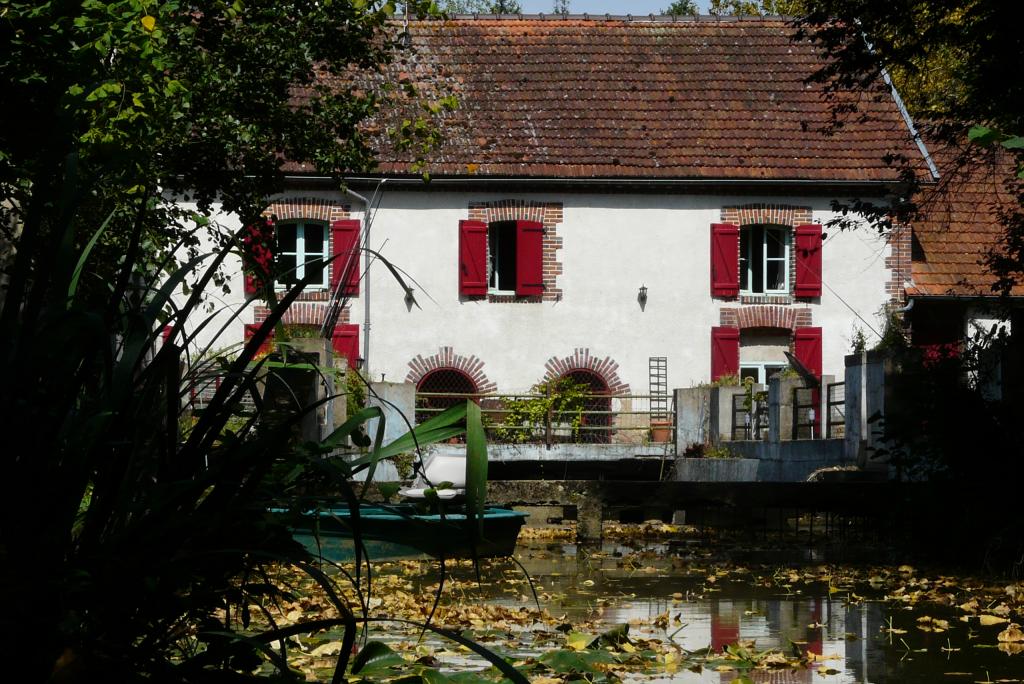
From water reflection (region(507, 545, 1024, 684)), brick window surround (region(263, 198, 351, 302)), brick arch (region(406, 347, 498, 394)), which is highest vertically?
brick window surround (region(263, 198, 351, 302))

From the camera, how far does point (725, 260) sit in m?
30.4

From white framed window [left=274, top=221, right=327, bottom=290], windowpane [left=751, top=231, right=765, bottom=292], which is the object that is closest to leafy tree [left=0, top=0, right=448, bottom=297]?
white framed window [left=274, top=221, right=327, bottom=290]

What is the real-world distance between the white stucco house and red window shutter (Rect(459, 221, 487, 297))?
0.03 meters

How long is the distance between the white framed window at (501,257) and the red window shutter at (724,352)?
4382 mm

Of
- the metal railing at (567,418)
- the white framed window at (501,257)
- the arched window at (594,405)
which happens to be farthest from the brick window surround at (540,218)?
the metal railing at (567,418)

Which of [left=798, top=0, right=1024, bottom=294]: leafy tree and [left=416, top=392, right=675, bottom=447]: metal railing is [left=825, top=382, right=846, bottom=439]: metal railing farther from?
[left=798, top=0, right=1024, bottom=294]: leafy tree

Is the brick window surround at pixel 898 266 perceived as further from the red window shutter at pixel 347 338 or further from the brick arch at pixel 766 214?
the red window shutter at pixel 347 338

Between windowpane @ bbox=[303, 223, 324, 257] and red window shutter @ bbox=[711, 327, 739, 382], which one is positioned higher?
windowpane @ bbox=[303, 223, 324, 257]

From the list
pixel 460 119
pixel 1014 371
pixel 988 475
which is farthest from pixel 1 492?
pixel 460 119

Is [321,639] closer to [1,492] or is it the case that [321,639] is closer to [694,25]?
[1,492]

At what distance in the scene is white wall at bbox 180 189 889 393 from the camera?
99.3ft

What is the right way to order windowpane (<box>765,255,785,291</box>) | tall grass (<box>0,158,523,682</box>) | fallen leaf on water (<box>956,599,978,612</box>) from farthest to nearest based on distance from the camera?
windowpane (<box>765,255,785,291</box>), fallen leaf on water (<box>956,599,978,612</box>), tall grass (<box>0,158,523,682</box>)

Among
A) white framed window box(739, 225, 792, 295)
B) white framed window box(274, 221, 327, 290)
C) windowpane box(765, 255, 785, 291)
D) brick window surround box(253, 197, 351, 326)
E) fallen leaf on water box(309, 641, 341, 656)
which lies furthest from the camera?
windowpane box(765, 255, 785, 291)

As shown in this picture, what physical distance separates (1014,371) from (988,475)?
1.18m
